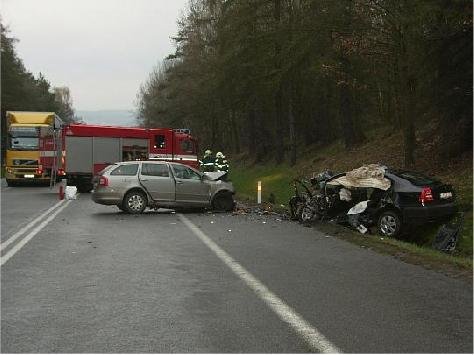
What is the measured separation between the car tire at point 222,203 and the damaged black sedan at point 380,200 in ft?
11.8

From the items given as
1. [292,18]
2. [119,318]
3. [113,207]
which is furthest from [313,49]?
[119,318]

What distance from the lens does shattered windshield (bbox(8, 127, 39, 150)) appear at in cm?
3228

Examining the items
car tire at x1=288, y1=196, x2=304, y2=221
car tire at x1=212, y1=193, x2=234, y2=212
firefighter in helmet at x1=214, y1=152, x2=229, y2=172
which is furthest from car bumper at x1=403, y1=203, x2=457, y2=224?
firefighter in helmet at x1=214, y1=152, x2=229, y2=172

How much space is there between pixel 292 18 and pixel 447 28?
11820mm

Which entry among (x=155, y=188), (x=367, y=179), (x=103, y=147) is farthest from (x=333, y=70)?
(x=367, y=179)

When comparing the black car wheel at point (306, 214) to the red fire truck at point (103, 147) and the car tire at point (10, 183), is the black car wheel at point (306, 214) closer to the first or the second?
the red fire truck at point (103, 147)

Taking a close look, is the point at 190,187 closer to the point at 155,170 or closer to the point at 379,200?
the point at 155,170

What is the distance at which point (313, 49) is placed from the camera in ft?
81.8

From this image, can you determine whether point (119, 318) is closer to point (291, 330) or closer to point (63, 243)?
point (291, 330)

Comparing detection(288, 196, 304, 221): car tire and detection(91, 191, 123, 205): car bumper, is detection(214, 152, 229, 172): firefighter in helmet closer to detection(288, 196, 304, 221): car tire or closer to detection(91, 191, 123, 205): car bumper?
detection(91, 191, 123, 205): car bumper

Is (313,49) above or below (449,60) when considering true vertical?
above

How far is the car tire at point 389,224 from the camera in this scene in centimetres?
1309

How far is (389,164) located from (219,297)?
1755cm

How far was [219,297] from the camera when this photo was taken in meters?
7.02
